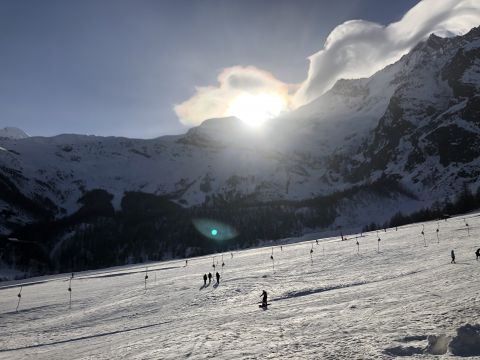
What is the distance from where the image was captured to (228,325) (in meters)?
30.5

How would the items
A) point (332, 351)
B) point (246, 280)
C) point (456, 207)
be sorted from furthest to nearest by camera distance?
point (456, 207) < point (246, 280) < point (332, 351)

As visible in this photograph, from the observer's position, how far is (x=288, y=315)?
30.8m

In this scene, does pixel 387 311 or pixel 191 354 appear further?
pixel 387 311

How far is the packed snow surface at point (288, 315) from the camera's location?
70.5 feet

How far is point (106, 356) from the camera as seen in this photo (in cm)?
2772

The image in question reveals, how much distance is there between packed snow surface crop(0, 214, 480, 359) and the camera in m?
21.5

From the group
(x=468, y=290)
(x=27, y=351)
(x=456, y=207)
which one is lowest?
(x=27, y=351)

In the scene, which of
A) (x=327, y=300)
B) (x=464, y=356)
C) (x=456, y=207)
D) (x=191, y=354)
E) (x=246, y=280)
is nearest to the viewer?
(x=464, y=356)

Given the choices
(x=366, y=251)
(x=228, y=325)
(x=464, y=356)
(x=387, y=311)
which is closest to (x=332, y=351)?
(x=464, y=356)

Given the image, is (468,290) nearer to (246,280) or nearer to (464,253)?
(464,253)

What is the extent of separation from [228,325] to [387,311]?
409 inches

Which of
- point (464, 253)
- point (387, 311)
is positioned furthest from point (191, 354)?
point (464, 253)

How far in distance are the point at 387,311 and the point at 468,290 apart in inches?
218

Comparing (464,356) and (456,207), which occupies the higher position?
(456,207)
